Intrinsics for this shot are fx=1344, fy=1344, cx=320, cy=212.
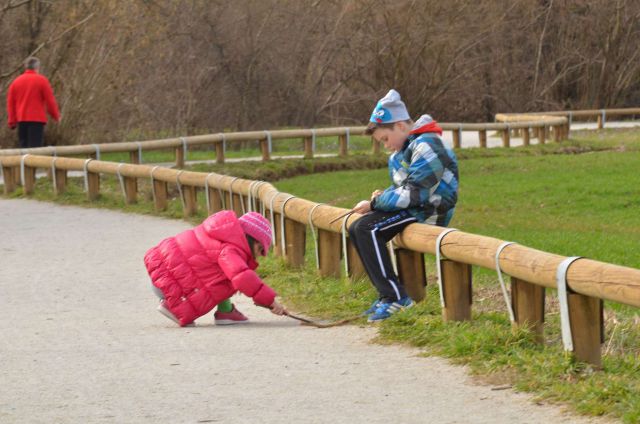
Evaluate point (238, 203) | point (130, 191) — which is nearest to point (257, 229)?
point (238, 203)

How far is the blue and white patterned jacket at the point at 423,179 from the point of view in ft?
30.0

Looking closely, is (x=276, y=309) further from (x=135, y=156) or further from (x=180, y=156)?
(x=180, y=156)

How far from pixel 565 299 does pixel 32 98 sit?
1717 centimetres

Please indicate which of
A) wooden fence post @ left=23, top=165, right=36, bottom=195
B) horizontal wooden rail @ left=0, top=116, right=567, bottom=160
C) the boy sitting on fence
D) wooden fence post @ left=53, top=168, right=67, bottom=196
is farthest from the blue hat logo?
horizontal wooden rail @ left=0, top=116, right=567, bottom=160

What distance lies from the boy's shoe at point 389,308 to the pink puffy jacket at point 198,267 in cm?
100

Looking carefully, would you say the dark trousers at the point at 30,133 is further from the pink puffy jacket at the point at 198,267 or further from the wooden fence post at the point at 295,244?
the pink puffy jacket at the point at 198,267

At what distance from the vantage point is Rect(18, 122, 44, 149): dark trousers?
23328 mm

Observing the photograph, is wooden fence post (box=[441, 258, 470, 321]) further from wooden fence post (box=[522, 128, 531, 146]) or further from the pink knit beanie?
wooden fence post (box=[522, 128, 531, 146])

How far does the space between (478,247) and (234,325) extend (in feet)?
7.32

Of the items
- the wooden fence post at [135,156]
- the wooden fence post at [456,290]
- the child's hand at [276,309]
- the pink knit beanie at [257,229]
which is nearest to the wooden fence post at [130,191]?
the wooden fence post at [135,156]

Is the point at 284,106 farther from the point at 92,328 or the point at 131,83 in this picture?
the point at 92,328

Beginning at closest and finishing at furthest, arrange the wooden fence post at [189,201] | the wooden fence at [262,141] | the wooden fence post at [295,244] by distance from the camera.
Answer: the wooden fence post at [295,244]
the wooden fence post at [189,201]
the wooden fence at [262,141]

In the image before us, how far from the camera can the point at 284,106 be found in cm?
3938

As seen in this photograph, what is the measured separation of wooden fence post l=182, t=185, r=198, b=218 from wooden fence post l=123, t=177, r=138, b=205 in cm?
188
